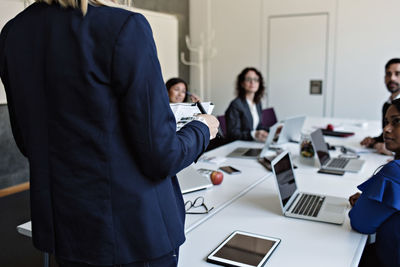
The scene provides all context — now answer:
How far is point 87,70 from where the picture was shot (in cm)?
90

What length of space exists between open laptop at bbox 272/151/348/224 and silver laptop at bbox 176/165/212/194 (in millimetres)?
458

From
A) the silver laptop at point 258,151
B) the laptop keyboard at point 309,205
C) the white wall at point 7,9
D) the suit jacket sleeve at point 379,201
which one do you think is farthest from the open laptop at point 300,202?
the white wall at point 7,9

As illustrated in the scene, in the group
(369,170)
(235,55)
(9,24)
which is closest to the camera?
(9,24)

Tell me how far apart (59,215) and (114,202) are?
0.50 ft

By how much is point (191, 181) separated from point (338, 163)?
1.19 meters

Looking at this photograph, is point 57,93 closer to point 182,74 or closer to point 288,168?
point 288,168

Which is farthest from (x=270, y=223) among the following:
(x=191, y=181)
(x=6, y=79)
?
(x=6, y=79)

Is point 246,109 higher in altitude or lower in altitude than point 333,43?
lower

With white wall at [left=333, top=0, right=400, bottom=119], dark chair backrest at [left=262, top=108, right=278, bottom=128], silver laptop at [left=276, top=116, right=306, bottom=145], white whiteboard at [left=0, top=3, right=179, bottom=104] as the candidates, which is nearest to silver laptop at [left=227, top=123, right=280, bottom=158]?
silver laptop at [left=276, top=116, right=306, bottom=145]

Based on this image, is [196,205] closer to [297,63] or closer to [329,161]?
[329,161]

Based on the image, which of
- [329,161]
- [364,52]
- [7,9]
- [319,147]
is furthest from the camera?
[364,52]

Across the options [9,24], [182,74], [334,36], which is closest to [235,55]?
[182,74]

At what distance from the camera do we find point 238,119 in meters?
4.23

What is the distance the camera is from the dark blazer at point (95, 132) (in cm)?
90
